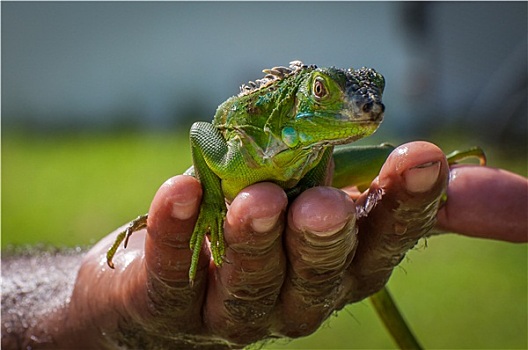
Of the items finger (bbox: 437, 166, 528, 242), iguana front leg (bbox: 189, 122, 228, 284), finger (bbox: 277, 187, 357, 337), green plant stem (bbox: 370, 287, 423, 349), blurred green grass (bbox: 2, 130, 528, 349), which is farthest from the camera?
blurred green grass (bbox: 2, 130, 528, 349)

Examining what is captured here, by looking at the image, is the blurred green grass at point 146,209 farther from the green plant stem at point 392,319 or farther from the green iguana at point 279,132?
the green iguana at point 279,132

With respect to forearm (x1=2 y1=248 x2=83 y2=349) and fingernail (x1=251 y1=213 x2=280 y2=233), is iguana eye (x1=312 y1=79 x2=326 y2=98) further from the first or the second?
forearm (x1=2 y1=248 x2=83 y2=349)

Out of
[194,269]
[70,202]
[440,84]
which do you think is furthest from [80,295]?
[440,84]

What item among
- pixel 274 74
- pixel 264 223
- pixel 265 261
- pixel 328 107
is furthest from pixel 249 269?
pixel 274 74

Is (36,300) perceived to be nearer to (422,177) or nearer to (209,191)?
(209,191)

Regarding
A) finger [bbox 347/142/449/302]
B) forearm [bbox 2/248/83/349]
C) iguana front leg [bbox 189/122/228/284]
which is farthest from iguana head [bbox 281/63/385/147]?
forearm [bbox 2/248/83/349]

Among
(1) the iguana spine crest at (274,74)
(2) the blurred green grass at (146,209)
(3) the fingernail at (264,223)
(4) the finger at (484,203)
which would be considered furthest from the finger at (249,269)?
(4) the finger at (484,203)

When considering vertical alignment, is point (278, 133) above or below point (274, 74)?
below
